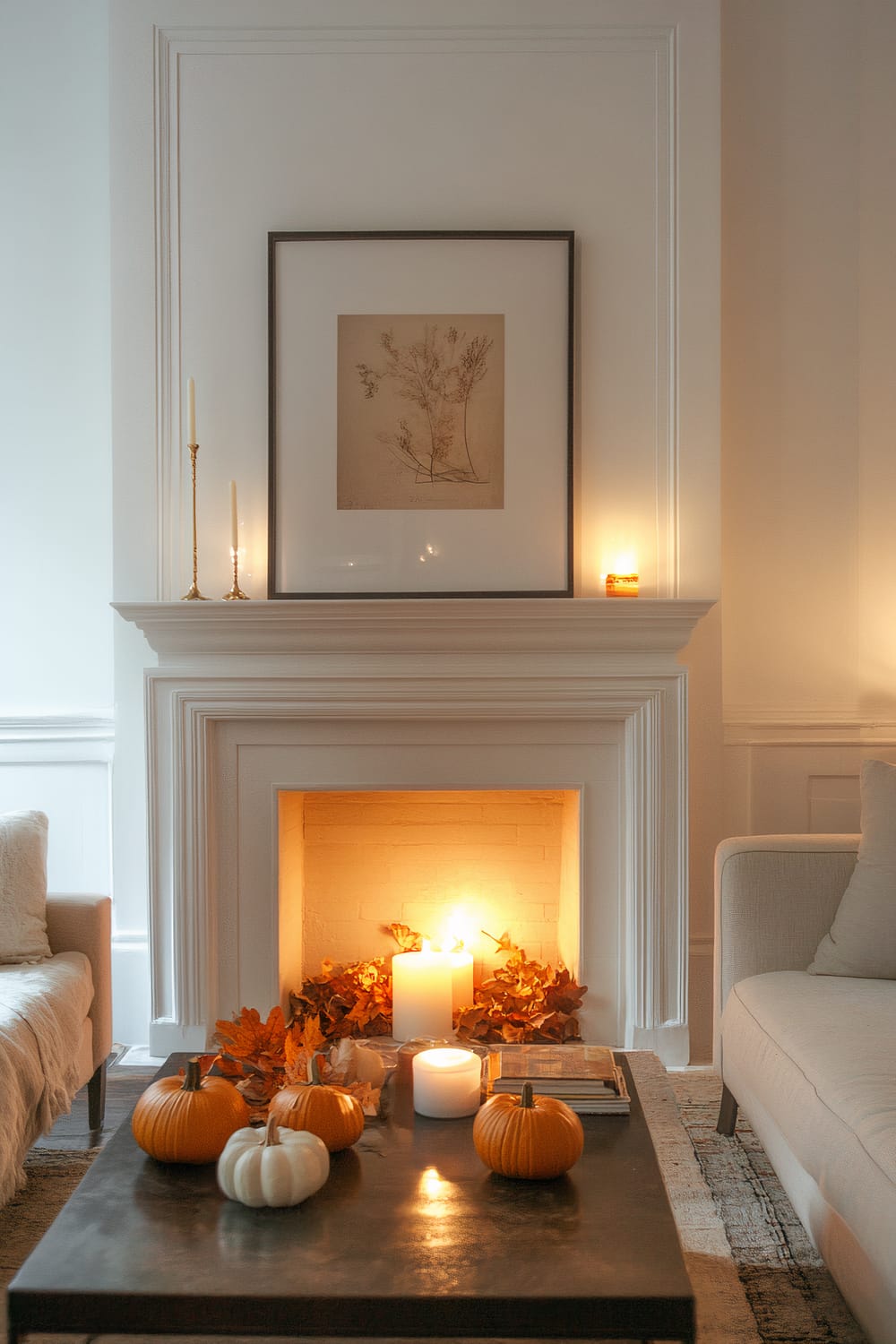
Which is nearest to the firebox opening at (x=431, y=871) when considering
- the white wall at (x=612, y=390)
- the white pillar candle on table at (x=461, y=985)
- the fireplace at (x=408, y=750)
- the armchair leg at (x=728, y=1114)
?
the white pillar candle on table at (x=461, y=985)

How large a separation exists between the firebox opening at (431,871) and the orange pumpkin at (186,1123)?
5.77 feet

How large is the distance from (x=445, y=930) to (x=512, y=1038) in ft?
1.56

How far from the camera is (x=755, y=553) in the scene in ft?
10.5

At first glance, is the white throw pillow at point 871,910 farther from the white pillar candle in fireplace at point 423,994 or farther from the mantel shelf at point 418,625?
the white pillar candle in fireplace at point 423,994

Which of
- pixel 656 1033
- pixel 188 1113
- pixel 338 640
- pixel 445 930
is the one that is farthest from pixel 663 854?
pixel 188 1113

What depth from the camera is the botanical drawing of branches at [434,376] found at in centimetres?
302

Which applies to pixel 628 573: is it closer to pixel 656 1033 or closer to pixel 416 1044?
pixel 656 1033

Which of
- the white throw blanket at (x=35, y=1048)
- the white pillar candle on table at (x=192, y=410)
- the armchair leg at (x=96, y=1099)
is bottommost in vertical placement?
the armchair leg at (x=96, y=1099)

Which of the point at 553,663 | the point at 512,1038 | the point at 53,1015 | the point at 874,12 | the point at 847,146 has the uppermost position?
the point at 874,12

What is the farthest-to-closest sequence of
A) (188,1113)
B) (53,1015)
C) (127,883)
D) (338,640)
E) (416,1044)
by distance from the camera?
(127,883), (338,640), (53,1015), (416,1044), (188,1113)

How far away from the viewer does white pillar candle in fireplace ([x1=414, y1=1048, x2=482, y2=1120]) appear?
65.9 inches

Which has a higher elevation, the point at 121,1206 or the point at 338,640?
the point at 338,640

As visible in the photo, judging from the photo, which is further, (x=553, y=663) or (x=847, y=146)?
(x=847, y=146)

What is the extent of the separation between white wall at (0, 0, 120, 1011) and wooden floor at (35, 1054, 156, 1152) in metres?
0.64
